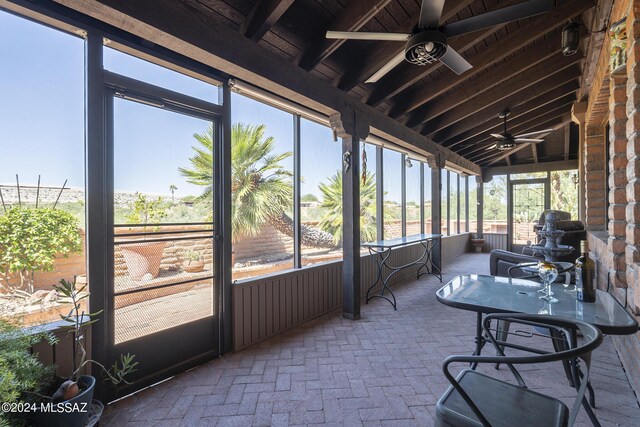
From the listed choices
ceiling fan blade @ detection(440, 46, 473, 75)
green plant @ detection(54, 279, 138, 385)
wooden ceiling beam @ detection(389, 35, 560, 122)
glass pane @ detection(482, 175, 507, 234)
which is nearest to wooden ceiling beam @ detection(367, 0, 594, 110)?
wooden ceiling beam @ detection(389, 35, 560, 122)

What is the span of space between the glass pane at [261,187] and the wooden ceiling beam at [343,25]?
677 millimetres

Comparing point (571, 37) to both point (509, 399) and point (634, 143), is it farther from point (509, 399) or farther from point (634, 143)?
point (509, 399)

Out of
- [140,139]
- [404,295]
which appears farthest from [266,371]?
[404,295]

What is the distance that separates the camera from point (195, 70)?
251 centimetres

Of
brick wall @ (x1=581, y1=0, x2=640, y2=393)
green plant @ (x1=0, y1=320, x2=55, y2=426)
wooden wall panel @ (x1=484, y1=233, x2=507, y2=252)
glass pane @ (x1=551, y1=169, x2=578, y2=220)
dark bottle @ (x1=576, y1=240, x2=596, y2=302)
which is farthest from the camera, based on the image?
wooden wall panel @ (x1=484, y1=233, x2=507, y2=252)

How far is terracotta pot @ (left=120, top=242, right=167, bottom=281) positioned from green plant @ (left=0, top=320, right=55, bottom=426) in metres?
0.61

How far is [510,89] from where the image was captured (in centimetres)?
446

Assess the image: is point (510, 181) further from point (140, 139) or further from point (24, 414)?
point (24, 414)

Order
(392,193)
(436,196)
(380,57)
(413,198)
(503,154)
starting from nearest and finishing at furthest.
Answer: (380,57) → (392,193) → (436,196) → (413,198) → (503,154)

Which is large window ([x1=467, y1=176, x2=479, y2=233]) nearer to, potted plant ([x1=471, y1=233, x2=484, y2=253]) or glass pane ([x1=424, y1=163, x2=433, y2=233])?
potted plant ([x1=471, y1=233, x2=484, y2=253])

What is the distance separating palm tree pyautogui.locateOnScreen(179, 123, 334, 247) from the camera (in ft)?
8.74

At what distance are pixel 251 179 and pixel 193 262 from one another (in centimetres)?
103

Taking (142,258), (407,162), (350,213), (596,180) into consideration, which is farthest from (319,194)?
(596,180)

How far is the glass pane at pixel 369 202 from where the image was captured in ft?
16.6
